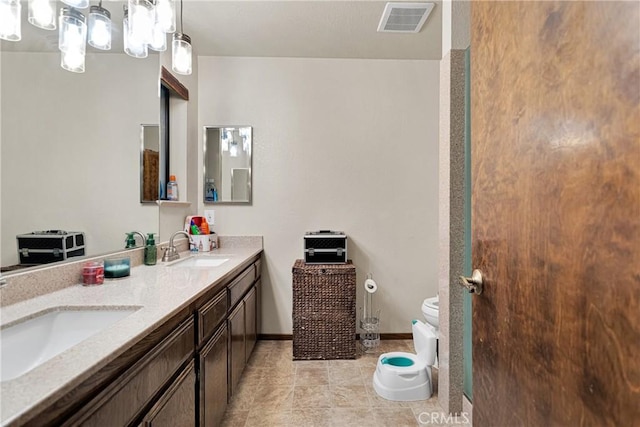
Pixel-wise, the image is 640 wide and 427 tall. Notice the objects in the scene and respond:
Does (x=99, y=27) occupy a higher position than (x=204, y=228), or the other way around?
(x=99, y=27)

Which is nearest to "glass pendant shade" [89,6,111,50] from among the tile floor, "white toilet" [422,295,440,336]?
the tile floor

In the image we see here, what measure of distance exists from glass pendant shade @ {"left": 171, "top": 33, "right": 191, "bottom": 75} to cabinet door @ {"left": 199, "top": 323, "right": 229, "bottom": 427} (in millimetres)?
1503

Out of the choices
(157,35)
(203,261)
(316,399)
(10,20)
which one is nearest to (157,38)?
(157,35)

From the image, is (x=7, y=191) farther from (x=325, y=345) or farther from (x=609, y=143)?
(x=325, y=345)

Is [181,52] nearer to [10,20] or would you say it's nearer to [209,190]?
[10,20]

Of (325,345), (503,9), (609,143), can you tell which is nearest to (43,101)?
(503,9)

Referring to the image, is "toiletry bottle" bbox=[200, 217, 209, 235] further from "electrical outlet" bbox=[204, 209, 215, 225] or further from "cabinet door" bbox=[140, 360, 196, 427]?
"cabinet door" bbox=[140, 360, 196, 427]

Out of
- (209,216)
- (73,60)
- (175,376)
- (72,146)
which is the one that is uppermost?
(73,60)

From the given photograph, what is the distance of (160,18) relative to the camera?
1663 mm

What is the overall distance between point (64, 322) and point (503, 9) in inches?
65.0

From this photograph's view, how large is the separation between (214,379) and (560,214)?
1.58 metres

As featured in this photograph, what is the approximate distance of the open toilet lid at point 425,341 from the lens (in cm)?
229

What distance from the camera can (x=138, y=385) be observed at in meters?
0.90

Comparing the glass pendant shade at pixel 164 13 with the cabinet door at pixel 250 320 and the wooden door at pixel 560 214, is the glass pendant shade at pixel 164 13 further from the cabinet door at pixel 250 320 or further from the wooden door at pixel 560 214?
the cabinet door at pixel 250 320
